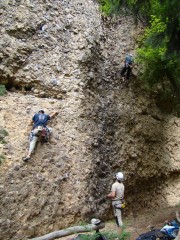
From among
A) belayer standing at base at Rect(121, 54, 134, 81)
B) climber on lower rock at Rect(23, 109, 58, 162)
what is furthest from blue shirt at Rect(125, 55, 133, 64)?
climber on lower rock at Rect(23, 109, 58, 162)

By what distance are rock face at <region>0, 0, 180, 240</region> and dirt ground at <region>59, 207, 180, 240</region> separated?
1.43 feet

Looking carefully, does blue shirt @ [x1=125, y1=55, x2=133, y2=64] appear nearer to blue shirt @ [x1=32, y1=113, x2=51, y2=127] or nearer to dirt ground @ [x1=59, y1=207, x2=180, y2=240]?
blue shirt @ [x1=32, y1=113, x2=51, y2=127]

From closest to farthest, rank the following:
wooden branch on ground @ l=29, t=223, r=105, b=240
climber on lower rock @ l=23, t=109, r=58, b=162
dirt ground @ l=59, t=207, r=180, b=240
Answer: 1. wooden branch on ground @ l=29, t=223, r=105, b=240
2. dirt ground @ l=59, t=207, r=180, b=240
3. climber on lower rock @ l=23, t=109, r=58, b=162

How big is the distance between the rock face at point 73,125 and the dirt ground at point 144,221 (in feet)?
Result: 1.43

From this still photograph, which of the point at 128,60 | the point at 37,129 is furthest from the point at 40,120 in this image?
the point at 128,60

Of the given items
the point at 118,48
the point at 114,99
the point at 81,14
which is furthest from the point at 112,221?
the point at 81,14

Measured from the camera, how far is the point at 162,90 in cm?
1525

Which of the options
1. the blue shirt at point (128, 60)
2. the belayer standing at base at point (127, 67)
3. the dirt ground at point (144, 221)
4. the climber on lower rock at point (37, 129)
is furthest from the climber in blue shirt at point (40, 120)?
the blue shirt at point (128, 60)

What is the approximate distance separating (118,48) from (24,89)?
6375 mm

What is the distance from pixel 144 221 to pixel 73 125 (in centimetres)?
450

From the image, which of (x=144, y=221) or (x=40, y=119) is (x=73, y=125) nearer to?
(x=40, y=119)

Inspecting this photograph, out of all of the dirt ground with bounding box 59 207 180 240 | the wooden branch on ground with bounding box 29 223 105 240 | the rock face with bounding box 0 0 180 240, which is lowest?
the dirt ground with bounding box 59 207 180 240

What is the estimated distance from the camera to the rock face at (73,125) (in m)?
8.96

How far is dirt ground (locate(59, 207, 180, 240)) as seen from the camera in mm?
9077
